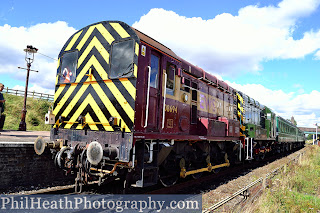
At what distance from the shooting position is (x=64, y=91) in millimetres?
6414


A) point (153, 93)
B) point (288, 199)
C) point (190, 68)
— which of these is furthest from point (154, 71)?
point (288, 199)

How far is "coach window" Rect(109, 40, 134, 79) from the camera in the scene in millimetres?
5227

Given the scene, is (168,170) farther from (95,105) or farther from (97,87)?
(97,87)

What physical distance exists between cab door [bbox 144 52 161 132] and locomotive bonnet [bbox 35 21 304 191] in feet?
0.07

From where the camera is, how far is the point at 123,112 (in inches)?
202

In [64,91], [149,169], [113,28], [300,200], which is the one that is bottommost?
[300,200]

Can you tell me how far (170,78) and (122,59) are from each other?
1.48 meters

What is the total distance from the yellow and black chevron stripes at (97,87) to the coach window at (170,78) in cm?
132

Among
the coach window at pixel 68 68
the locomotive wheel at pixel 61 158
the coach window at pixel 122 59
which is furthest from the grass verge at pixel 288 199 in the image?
the coach window at pixel 68 68

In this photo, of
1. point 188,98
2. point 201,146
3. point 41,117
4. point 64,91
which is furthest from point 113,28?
point 41,117

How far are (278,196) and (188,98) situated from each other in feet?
11.6

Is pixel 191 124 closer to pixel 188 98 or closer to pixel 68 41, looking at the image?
pixel 188 98

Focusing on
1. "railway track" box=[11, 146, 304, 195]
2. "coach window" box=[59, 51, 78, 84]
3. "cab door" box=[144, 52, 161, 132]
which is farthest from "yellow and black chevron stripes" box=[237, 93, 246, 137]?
"coach window" box=[59, 51, 78, 84]

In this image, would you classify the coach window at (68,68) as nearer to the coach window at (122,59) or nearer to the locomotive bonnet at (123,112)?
the locomotive bonnet at (123,112)
